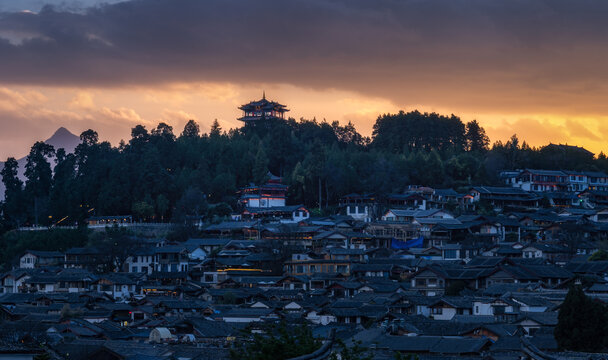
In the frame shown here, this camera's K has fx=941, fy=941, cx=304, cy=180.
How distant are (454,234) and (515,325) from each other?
28788mm

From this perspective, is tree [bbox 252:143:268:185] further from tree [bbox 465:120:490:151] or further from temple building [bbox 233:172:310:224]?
tree [bbox 465:120:490:151]

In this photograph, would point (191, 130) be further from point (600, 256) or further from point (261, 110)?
A: point (600, 256)

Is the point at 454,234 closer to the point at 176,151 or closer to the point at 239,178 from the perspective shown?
the point at 239,178

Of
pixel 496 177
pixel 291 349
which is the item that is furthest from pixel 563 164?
pixel 291 349

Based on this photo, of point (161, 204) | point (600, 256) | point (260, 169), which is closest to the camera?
point (600, 256)

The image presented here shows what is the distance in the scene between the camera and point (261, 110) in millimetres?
89250

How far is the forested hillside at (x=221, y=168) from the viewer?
66.2 m

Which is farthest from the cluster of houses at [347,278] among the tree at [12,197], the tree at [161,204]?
the tree at [12,197]

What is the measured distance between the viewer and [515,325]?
99.2ft

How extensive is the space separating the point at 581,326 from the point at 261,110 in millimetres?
64767

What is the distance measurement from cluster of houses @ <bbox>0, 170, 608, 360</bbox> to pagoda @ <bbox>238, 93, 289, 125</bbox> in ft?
61.9

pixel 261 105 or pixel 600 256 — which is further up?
→ pixel 261 105

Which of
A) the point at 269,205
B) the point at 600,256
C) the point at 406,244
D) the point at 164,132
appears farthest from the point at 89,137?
the point at 600,256

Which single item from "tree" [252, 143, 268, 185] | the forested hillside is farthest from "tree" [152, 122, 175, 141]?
"tree" [252, 143, 268, 185]
